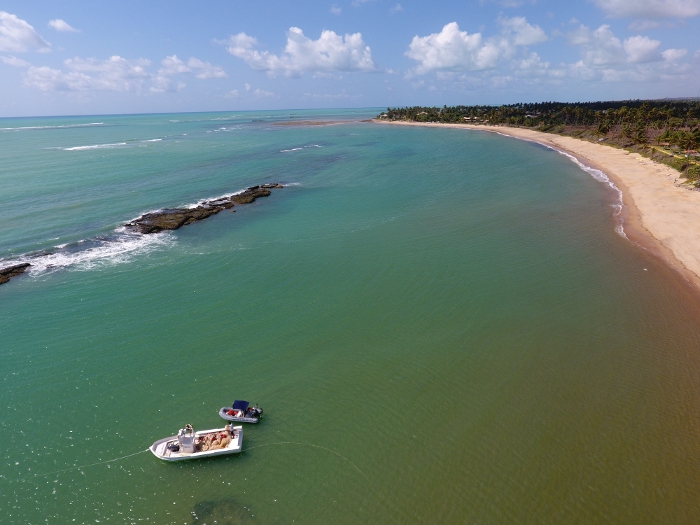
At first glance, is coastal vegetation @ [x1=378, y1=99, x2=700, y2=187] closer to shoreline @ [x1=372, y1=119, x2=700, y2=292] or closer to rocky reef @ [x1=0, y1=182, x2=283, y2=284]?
shoreline @ [x1=372, y1=119, x2=700, y2=292]

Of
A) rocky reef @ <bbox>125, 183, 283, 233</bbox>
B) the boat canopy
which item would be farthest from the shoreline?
rocky reef @ <bbox>125, 183, 283, 233</bbox>

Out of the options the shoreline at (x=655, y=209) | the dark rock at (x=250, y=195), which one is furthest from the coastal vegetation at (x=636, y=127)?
the dark rock at (x=250, y=195)

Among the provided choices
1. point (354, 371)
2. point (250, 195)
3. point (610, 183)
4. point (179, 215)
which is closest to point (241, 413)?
point (354, 371)

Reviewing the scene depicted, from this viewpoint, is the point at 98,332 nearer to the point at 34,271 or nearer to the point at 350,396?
the point at 34,271

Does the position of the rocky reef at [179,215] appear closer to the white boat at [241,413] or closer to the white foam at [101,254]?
the white foam at [101,254]

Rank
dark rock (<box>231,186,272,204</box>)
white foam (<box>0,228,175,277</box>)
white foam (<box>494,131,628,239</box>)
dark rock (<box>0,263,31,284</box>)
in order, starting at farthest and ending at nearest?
dark rock (<box>231,186,272,204</box>) → white foam (<box>494,131,628,239</box>) → white foam (<box>0,228,175,277</box>) → dark rock (<box>0,263,31,284</box>)

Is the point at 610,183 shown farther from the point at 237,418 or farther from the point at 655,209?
the point at 237,418
